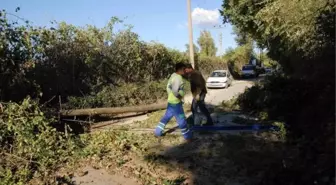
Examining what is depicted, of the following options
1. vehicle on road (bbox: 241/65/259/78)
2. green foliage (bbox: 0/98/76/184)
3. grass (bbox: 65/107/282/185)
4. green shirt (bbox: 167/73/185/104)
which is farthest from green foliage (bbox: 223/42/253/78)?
green foliage (bbox: 0/98/76/184)

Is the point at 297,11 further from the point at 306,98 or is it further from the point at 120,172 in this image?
the point at 120,172

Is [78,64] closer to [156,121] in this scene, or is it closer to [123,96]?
[123,96]

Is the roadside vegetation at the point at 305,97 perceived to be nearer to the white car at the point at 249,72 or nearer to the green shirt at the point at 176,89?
the green shirt at the point at 176,89

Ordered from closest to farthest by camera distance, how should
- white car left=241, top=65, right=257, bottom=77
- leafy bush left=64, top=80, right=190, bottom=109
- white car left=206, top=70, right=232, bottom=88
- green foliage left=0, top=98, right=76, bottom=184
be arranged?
green foliage left=0, top=98, right=76, bottom=184 → leafy bush left=64, top=80, right=190, bottom=109 → white car left=206, top=70, right=232, bottom=88 → white car left=241, top=65, right=257, bottom=77

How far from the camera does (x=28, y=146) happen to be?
6816 mm

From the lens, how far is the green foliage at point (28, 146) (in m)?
6.40

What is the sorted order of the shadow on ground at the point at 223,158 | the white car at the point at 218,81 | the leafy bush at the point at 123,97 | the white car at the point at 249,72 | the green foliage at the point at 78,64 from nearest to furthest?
the shadow on ground at the point at 223,158
the green foliage at the point at 78,64
the leafy bush at the point at 123,97
the white car at the point at 218,81
the white car at the point at 249,72

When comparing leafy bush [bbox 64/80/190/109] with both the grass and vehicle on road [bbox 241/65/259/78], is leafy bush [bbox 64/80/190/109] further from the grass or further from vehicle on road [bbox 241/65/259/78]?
vehicle on road [bbox 241/65/259/78]

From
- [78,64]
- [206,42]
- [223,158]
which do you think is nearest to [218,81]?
[78,64]

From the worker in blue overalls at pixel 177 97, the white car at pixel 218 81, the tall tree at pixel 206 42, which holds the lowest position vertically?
the white car at pixel 218 81

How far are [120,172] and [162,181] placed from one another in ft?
3.07

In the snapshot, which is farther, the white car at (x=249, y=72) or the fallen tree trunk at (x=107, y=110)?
the white car at (x=249, y=72)

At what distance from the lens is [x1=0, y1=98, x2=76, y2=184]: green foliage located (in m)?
6.40

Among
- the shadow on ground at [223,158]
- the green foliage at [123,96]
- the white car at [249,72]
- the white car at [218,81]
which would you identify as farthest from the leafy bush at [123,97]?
the white car at [249,72]
